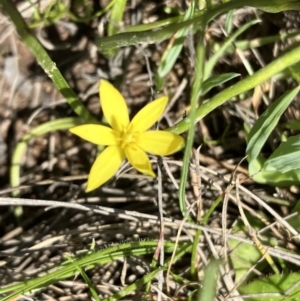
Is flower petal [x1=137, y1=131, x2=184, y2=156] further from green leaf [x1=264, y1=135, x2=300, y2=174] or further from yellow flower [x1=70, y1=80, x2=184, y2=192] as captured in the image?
green leaf [x1=264, y1=135, x2=300, y2=174]

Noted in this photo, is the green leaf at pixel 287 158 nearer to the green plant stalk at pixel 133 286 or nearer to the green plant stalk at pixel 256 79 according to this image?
the green plant stalk at pixel 256 79

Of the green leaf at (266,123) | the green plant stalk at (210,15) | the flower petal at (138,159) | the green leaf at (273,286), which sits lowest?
the green leaf at (273,286)

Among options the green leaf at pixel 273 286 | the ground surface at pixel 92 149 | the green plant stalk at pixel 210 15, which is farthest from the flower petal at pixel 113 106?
the green leaf at pixel 273 286

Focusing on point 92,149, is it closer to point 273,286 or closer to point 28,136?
point 28,136

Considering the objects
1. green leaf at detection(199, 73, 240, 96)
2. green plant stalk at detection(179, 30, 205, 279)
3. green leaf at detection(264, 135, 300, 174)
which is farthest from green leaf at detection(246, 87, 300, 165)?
green plant stalk at detection(179, 30, 205, 279)

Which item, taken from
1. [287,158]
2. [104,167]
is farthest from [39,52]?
[287,158]
